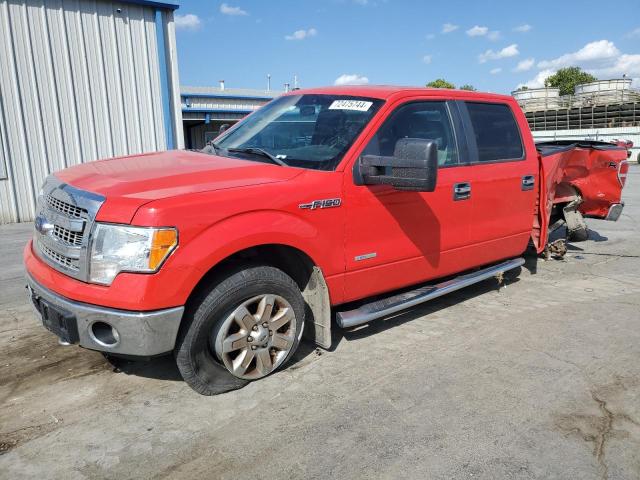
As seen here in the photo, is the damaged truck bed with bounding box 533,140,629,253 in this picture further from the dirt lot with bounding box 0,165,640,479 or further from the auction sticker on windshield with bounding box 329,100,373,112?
the auction sticker on windshield with bounding box 329,100,373,112

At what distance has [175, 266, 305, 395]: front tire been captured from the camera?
3049mm

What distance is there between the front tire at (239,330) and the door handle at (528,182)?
2800 mm

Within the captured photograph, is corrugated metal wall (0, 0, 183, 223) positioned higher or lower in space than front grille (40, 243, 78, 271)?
higher

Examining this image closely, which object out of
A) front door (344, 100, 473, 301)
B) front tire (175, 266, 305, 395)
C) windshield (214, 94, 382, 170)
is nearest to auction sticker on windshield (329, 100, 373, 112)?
windshield (214, 94, 382, 170)

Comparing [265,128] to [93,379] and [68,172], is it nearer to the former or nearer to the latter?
[68,172]

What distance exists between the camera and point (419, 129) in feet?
13.8

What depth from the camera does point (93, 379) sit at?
3482 mm

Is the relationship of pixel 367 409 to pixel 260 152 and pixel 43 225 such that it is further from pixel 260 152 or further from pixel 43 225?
pixel 43 225

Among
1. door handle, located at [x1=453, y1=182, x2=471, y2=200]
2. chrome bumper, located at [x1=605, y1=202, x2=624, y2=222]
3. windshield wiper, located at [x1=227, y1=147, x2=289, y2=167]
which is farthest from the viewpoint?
chrome bumper, located at [x1=605, y1=202, x2=624, y2=222]

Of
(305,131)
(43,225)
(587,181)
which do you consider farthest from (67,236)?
(587,181)

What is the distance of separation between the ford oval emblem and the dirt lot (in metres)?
1.01

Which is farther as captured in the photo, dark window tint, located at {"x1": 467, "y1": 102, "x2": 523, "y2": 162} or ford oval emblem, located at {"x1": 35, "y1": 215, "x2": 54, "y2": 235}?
dark window tint, located at {"x1": 467, "y1": 102, "x2": 523, "y2": 162}

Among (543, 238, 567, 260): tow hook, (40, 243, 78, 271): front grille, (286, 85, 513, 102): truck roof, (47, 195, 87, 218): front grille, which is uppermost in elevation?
(286, 85, 513, 102): truck roof

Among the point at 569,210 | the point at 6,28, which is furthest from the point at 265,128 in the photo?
the point at 6,28
